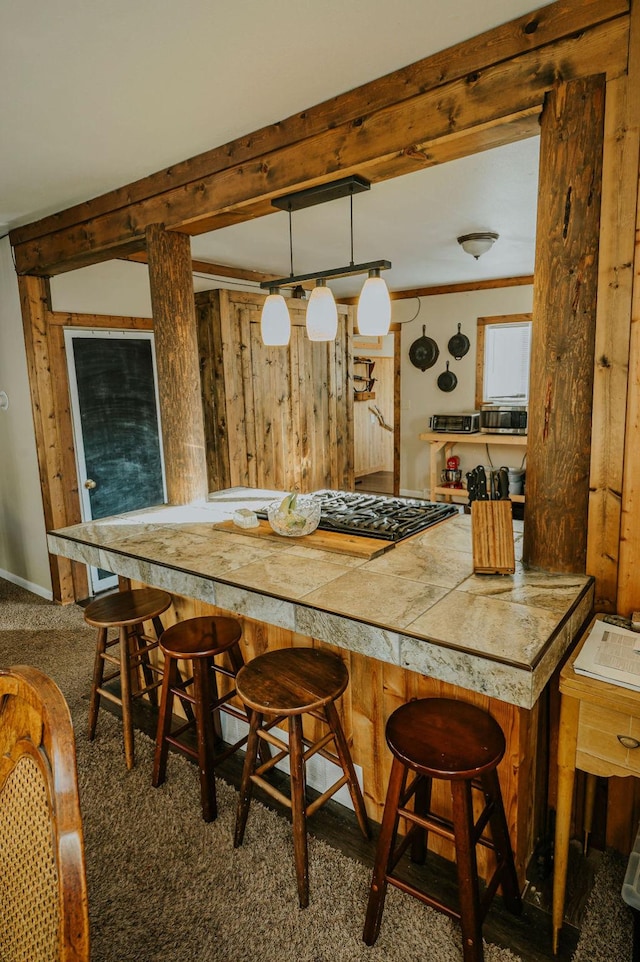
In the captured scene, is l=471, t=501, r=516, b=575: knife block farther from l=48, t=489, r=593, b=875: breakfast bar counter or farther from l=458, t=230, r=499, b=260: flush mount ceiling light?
l=458, t=230, r=499, b=260: flush mount ceiling light

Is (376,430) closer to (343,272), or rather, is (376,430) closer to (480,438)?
(480,438)

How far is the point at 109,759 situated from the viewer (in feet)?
7.97

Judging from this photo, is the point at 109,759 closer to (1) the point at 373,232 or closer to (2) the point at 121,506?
(2) the point at 121,506

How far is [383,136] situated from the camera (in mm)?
1996

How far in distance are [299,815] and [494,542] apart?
1039 mm

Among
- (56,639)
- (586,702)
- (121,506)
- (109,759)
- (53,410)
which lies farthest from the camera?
(121,506)

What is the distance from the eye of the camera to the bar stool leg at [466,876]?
4.60 feet

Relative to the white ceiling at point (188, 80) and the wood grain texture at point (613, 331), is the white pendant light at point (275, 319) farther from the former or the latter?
the wood grain texture at point (613, 331)

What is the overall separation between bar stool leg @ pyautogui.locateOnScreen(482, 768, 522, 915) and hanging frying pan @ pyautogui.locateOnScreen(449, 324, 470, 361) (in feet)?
18.5

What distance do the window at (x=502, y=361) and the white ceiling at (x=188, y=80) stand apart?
117 inches

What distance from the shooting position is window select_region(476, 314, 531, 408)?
6.35 metres

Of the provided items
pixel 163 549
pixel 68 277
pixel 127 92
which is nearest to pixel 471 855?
pixel 163 549

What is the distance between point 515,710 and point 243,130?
248 cm

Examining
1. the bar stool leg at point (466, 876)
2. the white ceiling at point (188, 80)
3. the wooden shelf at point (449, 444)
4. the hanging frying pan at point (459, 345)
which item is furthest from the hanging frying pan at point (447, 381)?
the bar stool leg at point (466, 876)
